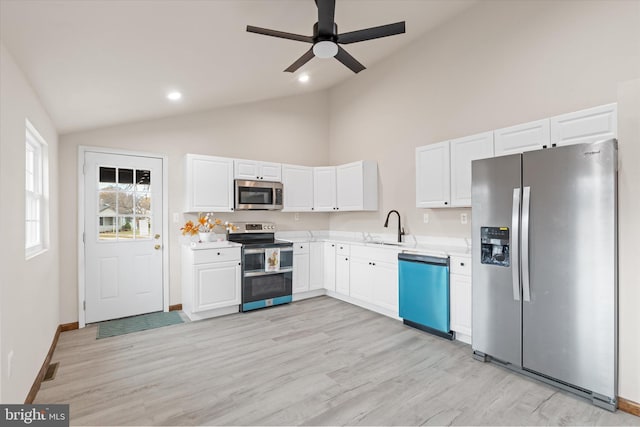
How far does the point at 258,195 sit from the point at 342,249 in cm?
150

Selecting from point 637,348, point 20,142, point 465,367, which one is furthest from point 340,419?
point 20,142

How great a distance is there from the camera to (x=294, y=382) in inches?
101

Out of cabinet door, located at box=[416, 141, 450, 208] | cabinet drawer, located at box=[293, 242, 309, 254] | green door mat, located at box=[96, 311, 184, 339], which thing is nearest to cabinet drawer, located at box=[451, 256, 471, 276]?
cabinet door, located at box=[416, 141, 450, 208]

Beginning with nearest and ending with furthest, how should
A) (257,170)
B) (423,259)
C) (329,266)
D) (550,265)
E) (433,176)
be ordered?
(550,265), (423,259), (433,176), (257,170), (329,266)

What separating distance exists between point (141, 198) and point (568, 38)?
507 cm

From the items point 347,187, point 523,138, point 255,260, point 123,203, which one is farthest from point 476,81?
point 123,203

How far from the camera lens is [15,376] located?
1925 mm

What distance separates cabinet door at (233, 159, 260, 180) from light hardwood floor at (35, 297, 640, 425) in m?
2.13

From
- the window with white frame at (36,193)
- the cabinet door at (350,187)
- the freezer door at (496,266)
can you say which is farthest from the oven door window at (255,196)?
the freezer door at (496,266)

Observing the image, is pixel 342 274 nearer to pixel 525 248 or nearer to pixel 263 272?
pixel 263 272

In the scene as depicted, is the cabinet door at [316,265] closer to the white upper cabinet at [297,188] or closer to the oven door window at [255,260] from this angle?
the oven door window at [255,260]

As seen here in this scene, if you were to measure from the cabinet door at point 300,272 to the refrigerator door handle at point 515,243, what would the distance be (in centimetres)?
296

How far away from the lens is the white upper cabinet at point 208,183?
168 inches

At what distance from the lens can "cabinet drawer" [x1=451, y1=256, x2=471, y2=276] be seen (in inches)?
125
